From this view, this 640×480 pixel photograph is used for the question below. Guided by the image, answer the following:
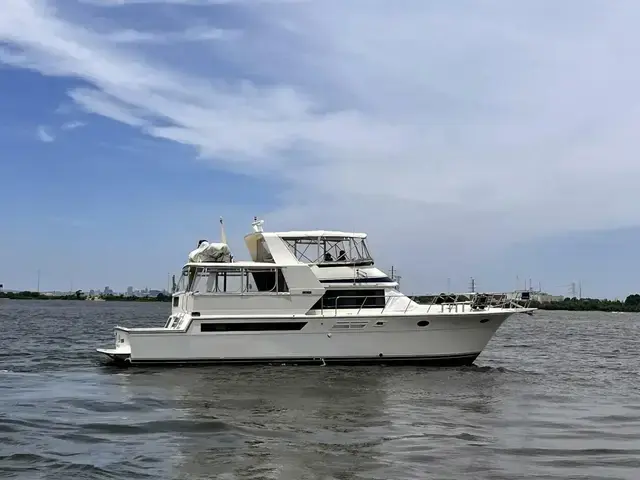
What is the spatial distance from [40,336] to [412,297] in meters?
24.3

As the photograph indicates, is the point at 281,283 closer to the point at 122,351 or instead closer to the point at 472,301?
the point at 122,351

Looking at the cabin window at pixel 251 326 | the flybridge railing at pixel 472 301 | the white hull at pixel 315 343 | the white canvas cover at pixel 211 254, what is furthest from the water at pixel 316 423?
the white canvas cover at pixel 211 254

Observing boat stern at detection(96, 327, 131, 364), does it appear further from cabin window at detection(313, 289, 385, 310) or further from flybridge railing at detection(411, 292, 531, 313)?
flybridge railing at detection(411, 292, 531, 313)

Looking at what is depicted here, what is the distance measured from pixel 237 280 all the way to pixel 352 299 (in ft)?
12.5

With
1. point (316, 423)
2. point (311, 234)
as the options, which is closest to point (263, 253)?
point (311, 234)

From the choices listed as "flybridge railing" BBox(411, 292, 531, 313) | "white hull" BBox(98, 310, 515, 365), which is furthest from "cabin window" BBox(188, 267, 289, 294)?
"flybridge railing" BBox(411, 292, 531, 313)

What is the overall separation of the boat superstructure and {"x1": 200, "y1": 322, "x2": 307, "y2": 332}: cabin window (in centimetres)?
3

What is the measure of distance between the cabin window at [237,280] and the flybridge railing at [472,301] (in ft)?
15.9

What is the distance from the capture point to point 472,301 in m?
25.0

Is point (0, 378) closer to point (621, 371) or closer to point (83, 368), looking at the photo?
point (83, 368)

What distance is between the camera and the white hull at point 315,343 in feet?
76.6

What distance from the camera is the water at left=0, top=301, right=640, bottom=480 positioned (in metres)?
11.3

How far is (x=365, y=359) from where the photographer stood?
2378 centimetres

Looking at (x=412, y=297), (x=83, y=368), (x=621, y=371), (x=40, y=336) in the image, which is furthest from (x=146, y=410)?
(x=40, y=336)
